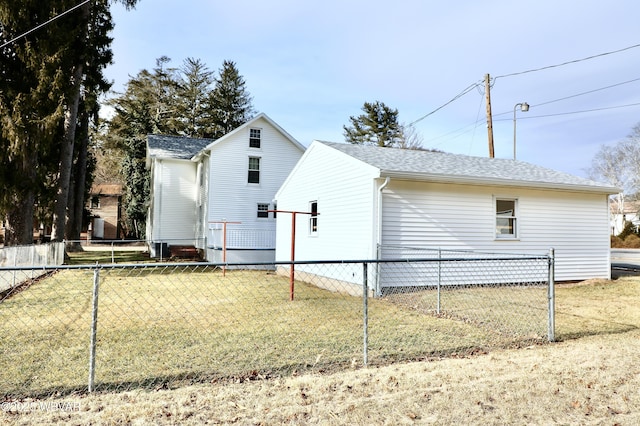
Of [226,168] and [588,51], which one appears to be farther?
[226,168]

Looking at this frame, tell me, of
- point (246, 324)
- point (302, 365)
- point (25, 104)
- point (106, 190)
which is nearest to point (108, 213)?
point (106, 190)

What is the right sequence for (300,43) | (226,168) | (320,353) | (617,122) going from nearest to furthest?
(320,353) → (300,43) → (226,168) → (617,122)

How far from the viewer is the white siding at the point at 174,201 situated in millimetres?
24203

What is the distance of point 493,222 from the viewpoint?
37.5 ft

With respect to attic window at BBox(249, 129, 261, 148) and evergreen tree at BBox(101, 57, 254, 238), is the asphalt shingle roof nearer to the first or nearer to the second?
attic window at BBox(249, 129, 261, 148)

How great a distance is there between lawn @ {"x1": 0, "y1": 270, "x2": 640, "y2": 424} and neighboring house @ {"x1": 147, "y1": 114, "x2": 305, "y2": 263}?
11544 millimetres

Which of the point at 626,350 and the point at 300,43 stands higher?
the point at 300,43

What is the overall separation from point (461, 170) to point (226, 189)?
12757mm

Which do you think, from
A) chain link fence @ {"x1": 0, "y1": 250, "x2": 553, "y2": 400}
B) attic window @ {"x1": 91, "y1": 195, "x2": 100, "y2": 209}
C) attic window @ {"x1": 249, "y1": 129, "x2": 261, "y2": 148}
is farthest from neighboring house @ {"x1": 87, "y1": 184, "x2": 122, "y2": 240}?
chain link fence @ {"x1": 0, "y1": 250, "x2": 553, "y2": 400}

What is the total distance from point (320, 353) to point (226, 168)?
1732 cm

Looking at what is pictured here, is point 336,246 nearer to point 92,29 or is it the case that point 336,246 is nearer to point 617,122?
point 92,29

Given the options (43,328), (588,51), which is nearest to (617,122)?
(588,51)

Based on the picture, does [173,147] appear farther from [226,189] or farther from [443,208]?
[443,208]

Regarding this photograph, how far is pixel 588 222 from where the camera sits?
12633 millimetres
